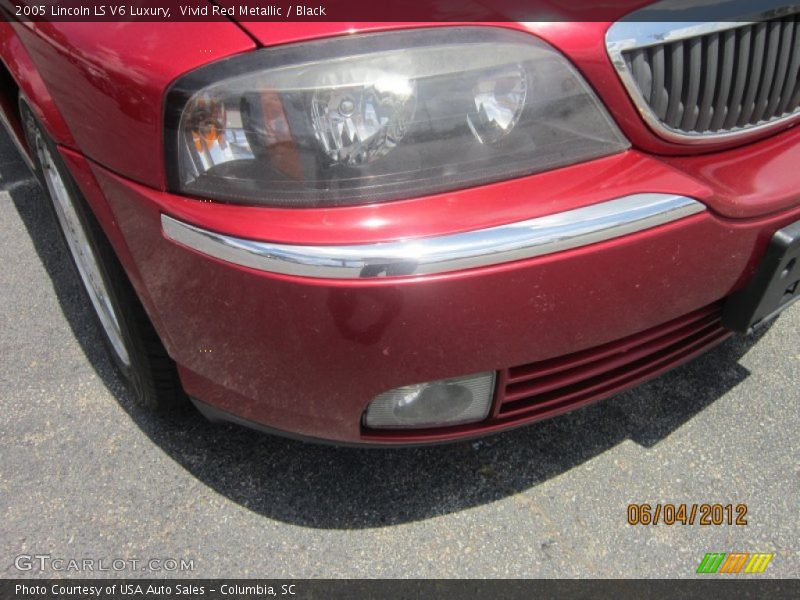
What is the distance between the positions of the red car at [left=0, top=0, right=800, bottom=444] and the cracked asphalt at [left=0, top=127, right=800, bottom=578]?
337 millimetres

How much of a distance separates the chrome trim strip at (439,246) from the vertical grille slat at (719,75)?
213 mm

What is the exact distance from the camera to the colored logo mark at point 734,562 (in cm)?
158

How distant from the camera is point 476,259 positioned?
1.19 metres

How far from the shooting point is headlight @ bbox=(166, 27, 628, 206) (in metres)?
1.18

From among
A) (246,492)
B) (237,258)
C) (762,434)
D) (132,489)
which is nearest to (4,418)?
(132,489)

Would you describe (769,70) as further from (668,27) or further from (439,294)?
(439,294)

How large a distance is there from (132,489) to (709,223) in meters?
1.50

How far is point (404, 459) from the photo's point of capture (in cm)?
183

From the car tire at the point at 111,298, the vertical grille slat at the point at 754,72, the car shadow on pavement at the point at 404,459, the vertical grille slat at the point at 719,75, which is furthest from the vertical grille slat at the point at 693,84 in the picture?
the car tire at the point at 111,298

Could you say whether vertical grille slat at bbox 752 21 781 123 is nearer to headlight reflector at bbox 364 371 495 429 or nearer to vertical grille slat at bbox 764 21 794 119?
vertical grille slat at bbox 764 21 794 119

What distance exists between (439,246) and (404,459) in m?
0.84

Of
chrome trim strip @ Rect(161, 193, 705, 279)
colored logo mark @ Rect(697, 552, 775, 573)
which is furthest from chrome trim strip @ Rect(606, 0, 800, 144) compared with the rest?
colored logo mark @ Rect(697, 552, 775, 573)
